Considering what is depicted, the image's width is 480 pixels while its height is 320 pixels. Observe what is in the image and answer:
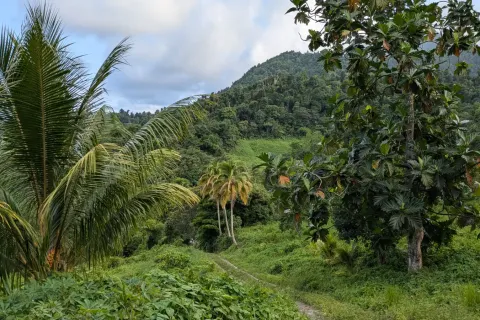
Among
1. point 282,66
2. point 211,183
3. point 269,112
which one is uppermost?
point 282,66

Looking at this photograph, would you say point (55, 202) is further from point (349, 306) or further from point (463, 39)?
point (463, 39)

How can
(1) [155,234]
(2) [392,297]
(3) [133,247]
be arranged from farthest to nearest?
(3) [133,247] → (1) [155,234] → (2) [392,297]

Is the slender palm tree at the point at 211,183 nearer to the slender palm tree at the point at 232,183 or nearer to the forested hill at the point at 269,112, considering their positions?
the slender palm tree at the point at 232,183

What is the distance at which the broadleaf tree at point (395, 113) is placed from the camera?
6.44m

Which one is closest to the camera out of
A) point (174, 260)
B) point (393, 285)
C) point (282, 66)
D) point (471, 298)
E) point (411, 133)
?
point (471, 298)

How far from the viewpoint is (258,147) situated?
5872 centimetres

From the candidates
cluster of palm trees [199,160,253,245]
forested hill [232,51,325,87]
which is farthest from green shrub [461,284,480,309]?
forested hill [232,51,325,87]

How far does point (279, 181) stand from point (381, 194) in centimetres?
269

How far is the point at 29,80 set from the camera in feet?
16.8

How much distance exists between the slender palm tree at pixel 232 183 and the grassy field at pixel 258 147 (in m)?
22.7

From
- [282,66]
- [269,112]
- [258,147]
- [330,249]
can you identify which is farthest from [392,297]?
[282,66]

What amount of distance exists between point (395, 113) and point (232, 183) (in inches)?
776

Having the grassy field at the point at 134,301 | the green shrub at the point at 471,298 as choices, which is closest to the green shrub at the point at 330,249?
the green shrub at the point at 471,298

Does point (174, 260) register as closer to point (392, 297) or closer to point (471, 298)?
point (392, 297)
